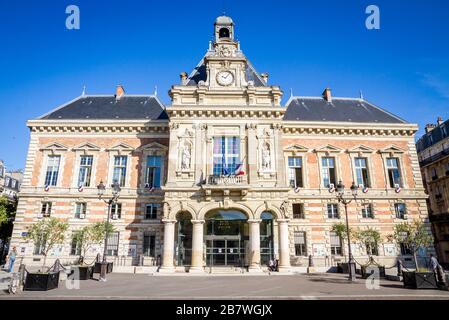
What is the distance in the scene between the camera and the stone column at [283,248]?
22094 mm

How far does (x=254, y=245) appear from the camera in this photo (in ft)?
73.9

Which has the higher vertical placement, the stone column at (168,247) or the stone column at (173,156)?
the stone column at (173,156)

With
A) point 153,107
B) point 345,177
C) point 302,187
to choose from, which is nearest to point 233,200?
point 302,187

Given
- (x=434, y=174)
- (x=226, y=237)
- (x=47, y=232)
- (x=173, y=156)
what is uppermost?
(x=434, y=174)

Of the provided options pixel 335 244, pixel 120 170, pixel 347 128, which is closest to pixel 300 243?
pixel 335 244

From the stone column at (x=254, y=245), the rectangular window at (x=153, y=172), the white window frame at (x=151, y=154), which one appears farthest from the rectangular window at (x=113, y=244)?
the stone column at (x=254, y=245)

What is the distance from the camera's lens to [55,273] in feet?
46.1

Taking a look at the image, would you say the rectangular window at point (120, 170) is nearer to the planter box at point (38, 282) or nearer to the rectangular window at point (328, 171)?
the planter box at point (38, 282)

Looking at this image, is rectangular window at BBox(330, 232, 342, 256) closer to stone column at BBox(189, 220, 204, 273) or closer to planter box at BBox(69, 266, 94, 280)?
stone column at BBox(189, 220, 204, 273)

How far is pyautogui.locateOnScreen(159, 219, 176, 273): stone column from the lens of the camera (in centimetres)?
2183

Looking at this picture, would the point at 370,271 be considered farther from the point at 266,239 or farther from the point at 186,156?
the point at 186,156

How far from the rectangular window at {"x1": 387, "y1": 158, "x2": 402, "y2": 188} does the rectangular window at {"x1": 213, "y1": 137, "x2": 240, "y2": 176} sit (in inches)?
629

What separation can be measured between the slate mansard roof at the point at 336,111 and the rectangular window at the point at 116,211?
18.6 metres

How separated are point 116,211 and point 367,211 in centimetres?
2355
